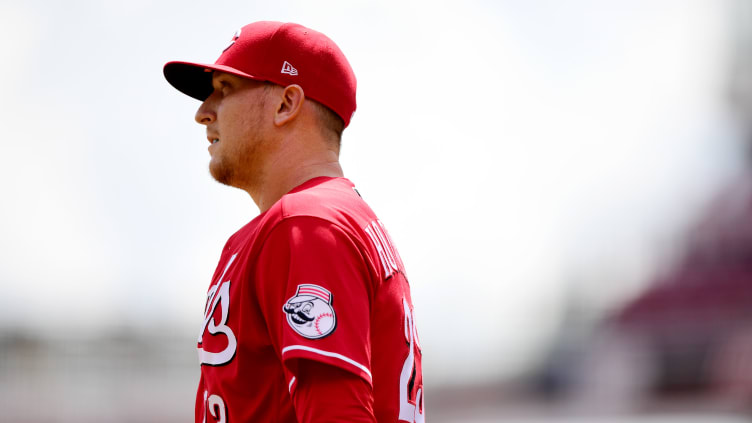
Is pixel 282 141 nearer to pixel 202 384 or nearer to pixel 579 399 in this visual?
pixel 202 384

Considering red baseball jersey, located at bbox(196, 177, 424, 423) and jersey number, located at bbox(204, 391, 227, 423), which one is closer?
red baseball jersey, located at bbox(196, 177, 424, 423)

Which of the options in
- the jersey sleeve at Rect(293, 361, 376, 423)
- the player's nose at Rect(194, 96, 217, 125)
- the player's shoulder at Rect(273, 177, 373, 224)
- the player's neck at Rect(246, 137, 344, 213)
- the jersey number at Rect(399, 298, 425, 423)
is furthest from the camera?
the player's nose at Rect(194, 96, 217, 125)

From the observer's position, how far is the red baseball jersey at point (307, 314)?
183 cm

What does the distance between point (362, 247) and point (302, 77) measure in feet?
1.97

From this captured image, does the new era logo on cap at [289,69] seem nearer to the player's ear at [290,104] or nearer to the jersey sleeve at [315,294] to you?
the player's ear at [290,104]

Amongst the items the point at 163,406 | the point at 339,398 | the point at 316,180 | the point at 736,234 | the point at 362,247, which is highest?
the point at 736,234

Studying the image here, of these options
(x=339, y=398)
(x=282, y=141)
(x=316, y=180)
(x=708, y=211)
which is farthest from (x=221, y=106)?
(x=708, y=211)

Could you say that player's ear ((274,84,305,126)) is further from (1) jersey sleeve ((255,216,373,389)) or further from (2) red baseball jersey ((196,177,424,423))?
(1) jersey sleeve ((255,216,373,389))

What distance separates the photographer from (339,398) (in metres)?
1.77

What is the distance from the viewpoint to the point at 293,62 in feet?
7.68

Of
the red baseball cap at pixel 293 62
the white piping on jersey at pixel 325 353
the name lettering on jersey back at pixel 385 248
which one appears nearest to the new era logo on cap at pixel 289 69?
the red baseball cap at pixel 293 62

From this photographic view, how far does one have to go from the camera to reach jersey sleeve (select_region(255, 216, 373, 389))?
5.92ft

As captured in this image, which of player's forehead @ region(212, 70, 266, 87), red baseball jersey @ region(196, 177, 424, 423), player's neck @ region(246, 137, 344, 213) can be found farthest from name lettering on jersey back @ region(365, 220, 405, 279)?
player's forehead @ region(212, 70, 266, 87)

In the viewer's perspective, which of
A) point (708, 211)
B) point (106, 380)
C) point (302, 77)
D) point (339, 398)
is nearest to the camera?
point (339, 398)
